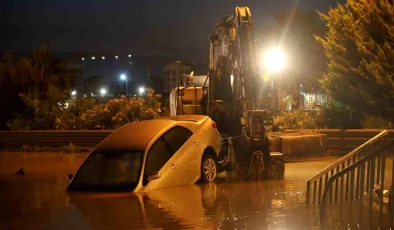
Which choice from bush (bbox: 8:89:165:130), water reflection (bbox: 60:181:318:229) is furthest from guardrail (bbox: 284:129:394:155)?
bush (bbox: 8:89:165:130)

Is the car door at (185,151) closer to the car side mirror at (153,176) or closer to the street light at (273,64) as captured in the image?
the car side mirror at (153,176)

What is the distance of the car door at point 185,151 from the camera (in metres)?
14.1

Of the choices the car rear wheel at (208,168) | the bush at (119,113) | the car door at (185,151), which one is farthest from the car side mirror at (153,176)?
the bush at (119,113)

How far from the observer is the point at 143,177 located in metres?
13.2

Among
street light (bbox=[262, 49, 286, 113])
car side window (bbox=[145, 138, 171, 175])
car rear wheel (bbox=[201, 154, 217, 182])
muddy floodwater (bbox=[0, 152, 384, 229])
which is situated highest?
street light (bbox=[262, 49, 286, 113])

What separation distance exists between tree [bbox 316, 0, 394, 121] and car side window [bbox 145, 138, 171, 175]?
10.9 m

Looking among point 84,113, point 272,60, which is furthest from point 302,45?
point 272,60

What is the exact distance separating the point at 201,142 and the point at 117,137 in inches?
79.1

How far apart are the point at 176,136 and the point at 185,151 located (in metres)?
0.44

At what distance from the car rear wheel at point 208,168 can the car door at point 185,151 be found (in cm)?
23

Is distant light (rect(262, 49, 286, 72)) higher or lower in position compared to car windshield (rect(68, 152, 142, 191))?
higher

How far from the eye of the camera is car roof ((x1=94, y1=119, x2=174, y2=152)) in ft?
44.5

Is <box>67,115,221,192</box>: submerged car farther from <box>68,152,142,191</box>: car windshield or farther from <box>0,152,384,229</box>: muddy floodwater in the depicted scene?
<box>0,152,384,229</box>: muddy floodwater

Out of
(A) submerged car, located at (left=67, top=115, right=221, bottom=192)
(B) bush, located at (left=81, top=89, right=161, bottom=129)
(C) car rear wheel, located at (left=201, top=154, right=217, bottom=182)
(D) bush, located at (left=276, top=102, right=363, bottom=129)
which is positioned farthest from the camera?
(B) bush, located at (left=81, top=89, right=161, bottom=129)
